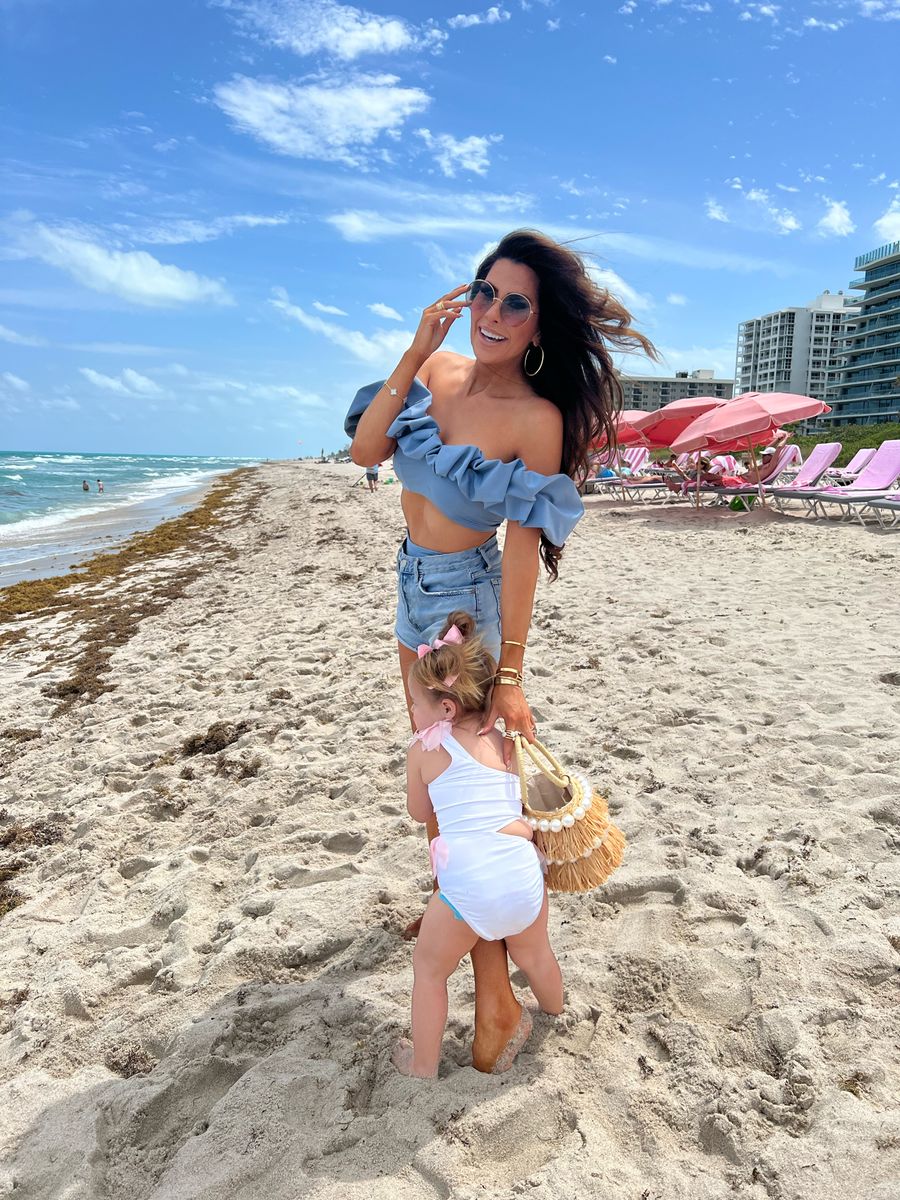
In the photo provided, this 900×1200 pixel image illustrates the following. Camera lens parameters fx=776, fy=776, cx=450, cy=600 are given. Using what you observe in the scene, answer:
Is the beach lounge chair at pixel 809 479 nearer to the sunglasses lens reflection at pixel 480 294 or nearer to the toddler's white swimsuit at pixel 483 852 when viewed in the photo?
the sunglasses lens reflection at pixel 480 294

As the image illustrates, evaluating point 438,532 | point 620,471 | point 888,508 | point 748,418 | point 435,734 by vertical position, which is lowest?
point 888,508

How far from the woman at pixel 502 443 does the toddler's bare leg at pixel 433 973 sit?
103 mm

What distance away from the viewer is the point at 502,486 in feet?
6.33

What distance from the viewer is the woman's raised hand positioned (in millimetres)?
2072

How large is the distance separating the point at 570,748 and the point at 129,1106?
2.52 metres

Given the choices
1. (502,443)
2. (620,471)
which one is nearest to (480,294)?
(502,443)

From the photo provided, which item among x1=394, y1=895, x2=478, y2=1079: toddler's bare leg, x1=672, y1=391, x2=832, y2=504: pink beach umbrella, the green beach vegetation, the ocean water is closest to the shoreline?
the ocean water

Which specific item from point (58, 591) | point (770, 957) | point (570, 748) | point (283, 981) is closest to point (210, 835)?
point (283, 981)

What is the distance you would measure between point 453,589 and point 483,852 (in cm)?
70

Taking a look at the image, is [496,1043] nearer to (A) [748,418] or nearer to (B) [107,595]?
(B) [107,595]

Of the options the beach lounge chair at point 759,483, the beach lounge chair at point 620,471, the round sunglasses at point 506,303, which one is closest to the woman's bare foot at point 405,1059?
the round sunglasses at point 506,303

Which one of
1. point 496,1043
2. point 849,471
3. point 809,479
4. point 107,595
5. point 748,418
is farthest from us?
point 849,471

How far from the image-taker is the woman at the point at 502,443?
77.5 inches

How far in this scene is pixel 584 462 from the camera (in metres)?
2.14
